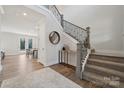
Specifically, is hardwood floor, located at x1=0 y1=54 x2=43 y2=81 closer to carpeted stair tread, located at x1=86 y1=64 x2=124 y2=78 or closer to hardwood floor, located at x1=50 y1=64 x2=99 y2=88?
hardwood floor, located at x1=50 y1=64 x2=99 y2=88

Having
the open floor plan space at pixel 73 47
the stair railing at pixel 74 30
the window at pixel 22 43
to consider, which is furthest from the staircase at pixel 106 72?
the window at pixel 22 43

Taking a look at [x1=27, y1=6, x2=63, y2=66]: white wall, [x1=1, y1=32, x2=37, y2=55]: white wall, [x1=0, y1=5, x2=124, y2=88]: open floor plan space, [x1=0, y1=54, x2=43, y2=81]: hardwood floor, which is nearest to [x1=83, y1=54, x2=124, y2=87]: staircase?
[x1=0, y1=5, x2=124, y2=88]: open floor plan space

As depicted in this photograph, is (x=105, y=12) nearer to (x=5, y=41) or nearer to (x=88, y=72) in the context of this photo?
(x=88, y=72)

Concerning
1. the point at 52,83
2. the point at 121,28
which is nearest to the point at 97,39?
the point at 121,28

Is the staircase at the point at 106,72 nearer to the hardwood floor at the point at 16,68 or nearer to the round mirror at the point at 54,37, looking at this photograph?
the round mirror at the point at 54,37

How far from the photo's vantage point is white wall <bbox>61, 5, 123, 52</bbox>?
4.85 metres

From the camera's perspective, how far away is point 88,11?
19.2 feet

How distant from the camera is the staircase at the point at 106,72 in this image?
2.45 meters

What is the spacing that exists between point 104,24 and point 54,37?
9.74 feet

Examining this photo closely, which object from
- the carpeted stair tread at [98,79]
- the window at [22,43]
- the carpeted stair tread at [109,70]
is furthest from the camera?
the window at [22,43]

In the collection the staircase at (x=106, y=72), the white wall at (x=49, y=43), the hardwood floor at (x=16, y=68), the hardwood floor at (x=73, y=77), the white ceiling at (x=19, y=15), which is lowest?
the hardwood floor at (x=73, y=77)

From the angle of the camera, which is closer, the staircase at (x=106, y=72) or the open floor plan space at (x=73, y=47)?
the staircase at (x=106, y=72)

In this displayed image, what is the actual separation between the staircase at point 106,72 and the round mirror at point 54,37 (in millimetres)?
2214

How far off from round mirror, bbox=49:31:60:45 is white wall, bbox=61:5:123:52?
210 cm
